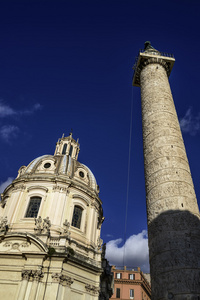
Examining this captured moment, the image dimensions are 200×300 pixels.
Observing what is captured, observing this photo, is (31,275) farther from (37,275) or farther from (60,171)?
(60,171)

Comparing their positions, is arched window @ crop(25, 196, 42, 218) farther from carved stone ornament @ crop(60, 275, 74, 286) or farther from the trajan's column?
the trajan's column

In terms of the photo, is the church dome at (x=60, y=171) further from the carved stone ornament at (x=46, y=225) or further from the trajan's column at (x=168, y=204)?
the trajan's column at (x=168, y=204)

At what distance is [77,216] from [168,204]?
702 inches

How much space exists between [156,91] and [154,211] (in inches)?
275

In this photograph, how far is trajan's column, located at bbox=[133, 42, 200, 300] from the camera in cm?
792

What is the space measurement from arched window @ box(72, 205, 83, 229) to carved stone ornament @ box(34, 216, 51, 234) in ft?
12.2

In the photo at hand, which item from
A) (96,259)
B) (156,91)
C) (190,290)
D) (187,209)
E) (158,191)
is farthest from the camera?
(96,259)

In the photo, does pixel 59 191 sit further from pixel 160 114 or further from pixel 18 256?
pixel 160 114

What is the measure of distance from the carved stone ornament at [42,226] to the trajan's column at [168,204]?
13.5 metres

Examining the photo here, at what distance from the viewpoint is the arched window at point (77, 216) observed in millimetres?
25425

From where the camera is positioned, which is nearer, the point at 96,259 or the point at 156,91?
the point at 156,91

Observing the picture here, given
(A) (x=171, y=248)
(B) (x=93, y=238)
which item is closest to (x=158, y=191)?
(A) (x=171, y=248)

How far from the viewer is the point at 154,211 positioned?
9.80 meters

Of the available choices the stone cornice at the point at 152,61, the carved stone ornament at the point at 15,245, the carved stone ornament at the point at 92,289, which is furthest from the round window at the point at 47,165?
the stone cornice at the point at 152,61
